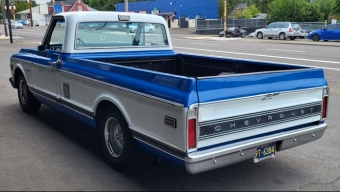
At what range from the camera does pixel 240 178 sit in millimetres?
4535

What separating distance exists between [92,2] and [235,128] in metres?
93.9

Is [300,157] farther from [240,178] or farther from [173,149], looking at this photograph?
[173,149]

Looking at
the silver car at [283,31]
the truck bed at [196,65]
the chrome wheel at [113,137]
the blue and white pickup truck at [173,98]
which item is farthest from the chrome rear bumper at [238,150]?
the silver car at [283,31]

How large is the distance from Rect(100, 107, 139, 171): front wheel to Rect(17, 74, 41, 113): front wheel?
3016 millimetres

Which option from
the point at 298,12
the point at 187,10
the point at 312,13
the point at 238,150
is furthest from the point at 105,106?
the point at 187,10

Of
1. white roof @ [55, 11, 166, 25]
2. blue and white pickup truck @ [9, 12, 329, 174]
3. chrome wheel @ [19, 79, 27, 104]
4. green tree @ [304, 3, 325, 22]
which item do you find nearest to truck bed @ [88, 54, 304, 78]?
blue and white pickup truck @ [9, 12, 329, 174]

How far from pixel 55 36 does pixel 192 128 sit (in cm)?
393

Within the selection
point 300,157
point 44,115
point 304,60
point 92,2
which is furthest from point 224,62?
point 92,2

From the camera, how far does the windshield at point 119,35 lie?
19.6ft


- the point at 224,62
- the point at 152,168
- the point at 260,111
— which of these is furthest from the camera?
the point at 224,62

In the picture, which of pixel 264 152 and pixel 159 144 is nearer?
pixel 159 144

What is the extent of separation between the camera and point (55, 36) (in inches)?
258

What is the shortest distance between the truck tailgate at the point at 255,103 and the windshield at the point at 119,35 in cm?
295

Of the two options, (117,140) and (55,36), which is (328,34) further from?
(117,140)
